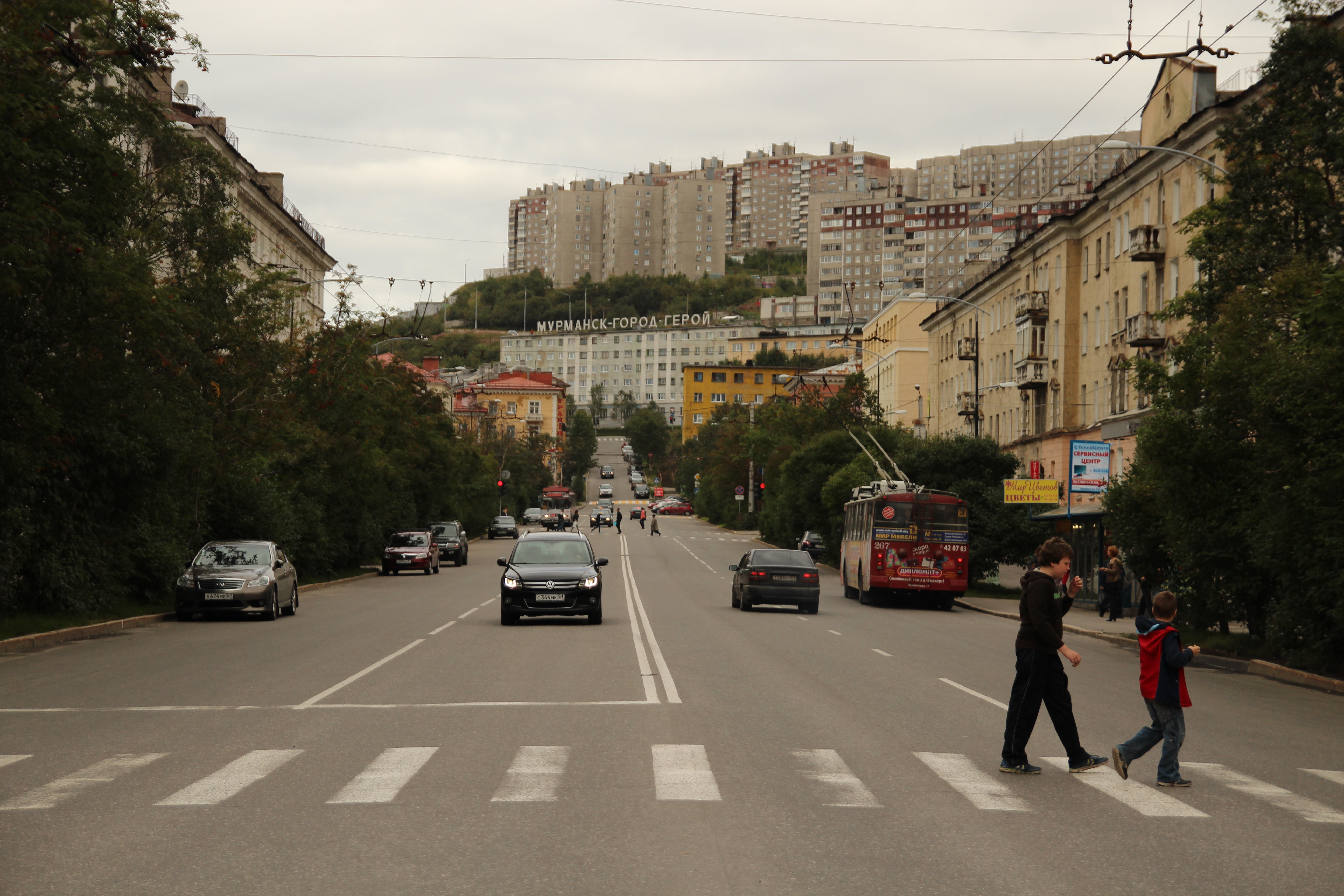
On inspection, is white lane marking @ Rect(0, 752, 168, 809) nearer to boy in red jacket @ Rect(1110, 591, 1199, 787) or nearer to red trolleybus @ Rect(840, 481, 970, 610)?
boy in red jacket @ Rect(1110, 591, 1199, 787)

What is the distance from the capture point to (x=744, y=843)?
23.9ft

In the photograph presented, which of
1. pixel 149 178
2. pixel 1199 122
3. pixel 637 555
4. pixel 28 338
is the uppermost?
pixel 1199 122

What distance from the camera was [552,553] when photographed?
25875mm

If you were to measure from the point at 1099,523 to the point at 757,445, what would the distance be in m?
50.9

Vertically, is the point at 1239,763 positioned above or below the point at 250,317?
below

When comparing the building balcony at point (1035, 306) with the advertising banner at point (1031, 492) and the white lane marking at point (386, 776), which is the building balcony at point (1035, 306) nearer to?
the advertising banner at point (1031, 492)

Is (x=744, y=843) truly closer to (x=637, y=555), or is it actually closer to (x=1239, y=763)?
(x=1239, y=763)

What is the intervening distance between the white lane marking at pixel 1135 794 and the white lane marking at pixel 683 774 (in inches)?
105

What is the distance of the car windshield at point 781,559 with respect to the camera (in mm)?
32562

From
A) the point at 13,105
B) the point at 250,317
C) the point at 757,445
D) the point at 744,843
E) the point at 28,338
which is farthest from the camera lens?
the point at 757,445

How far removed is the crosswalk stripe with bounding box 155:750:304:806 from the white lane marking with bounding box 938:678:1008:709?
7.09 metres

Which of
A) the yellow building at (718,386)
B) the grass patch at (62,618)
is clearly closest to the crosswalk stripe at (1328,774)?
the grass patch at (62,618)

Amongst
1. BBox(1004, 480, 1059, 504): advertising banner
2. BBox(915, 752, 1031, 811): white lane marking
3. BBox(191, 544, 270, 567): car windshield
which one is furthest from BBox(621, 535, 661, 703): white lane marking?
BBox(1004, 480, 1059, 504): advertising banner

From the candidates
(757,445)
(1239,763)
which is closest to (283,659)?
(1239,763)
